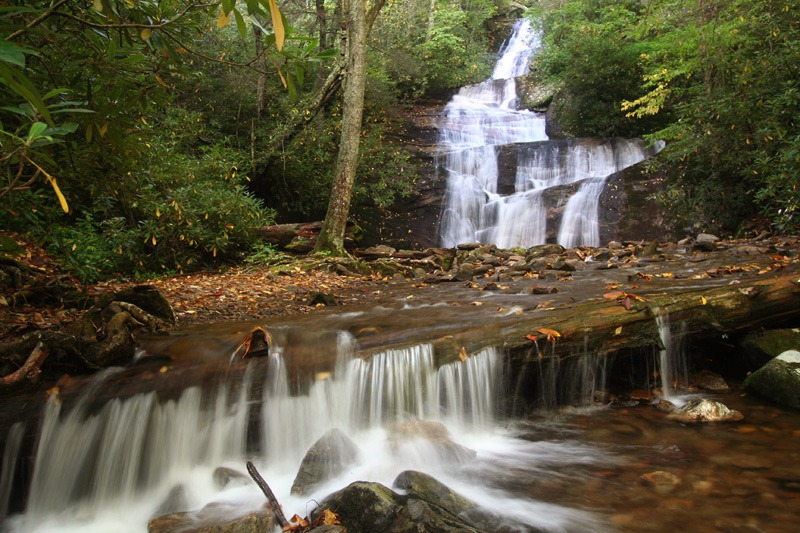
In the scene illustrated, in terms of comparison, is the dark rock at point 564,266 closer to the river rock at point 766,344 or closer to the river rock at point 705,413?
the river rock at point 766,344

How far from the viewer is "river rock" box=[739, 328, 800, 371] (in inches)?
183

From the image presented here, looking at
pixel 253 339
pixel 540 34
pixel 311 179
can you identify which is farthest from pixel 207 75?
pixel 540 34

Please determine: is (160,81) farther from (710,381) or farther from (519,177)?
(519,177)

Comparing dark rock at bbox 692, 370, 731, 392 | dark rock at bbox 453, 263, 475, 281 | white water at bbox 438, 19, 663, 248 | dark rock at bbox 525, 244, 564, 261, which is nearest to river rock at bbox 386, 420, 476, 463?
dark rock at bbox 692, 370, 731, 392

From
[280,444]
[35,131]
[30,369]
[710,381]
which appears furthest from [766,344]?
[30,369]

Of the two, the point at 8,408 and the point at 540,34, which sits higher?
the point at 540,34

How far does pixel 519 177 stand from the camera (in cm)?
1464

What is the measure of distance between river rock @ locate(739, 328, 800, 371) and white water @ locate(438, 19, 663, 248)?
7575 millimetres

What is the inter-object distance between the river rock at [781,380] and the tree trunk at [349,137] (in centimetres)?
727

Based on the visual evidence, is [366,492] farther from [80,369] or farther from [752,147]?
[752,147]

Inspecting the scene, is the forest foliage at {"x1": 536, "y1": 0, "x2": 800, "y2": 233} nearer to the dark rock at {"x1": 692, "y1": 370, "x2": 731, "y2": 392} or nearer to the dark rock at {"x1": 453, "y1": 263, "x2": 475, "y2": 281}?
the dark rock at {"x1": 692, "y1": 370, "x2": 731, "y2": 392}

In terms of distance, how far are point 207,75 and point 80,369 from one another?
40.5ft

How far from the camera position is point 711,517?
9.43 ft

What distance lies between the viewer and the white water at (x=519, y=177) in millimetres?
12758
